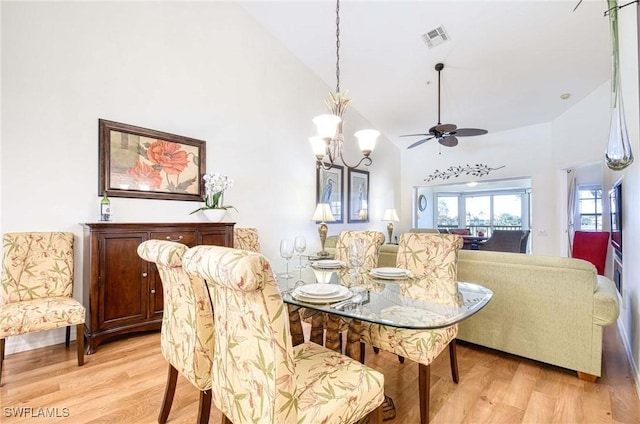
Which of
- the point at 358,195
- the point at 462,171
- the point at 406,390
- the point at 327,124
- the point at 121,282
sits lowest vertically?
the point at 406,390

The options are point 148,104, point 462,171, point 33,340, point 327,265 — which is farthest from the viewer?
point 462,171

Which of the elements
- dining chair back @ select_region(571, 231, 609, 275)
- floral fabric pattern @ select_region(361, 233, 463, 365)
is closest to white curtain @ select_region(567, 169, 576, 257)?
dining chair back @ select_region(571, 231, 609, 275)

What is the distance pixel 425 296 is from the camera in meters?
1.65

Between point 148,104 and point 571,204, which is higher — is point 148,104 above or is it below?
above

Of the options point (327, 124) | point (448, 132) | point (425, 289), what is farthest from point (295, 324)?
point (448, 132)

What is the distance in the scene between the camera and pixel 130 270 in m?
2.59

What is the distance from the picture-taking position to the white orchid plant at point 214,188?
3.31 metres

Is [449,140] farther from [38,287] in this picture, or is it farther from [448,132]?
[38,287]

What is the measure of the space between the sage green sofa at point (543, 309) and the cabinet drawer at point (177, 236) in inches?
99.5

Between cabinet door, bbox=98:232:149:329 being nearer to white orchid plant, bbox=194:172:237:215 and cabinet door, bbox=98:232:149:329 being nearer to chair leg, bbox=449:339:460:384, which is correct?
white orchid plant, bbox=194:172:237:215

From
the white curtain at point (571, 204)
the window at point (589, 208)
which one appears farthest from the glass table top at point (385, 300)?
the window at point (589, 208)

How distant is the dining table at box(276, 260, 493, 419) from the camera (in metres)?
1.30

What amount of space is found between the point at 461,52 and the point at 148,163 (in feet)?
13.1

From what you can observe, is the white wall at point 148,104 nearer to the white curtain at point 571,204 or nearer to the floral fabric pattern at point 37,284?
the floral fabric pattern at point 37,284
